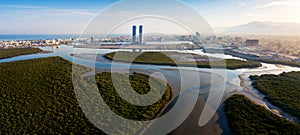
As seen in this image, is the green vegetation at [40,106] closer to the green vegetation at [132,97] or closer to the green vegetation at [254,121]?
the green vegetation at [132,97]

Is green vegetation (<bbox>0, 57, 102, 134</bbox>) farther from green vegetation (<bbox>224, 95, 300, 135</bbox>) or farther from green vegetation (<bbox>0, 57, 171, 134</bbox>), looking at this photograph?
green vegetation (<bbox>224, 95, 300, 135</bbox>)

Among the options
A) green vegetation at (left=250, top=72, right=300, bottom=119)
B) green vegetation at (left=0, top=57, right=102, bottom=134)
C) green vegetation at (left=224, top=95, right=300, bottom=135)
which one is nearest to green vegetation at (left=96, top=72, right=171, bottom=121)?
green vegetation at (left=0, top=57, right=102, bottom=134)

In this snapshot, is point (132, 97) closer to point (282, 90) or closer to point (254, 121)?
point (254, 121)

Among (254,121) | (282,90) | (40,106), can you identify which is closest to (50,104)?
(40,106)

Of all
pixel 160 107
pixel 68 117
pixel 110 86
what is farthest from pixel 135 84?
pixel 68 117

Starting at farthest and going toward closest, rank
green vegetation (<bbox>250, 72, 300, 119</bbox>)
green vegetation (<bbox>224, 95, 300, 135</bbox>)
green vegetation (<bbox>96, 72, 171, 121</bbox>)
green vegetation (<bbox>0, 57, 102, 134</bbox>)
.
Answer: green vegetation (<bbox>250, 72, 300, 119</bbox>) → green vegetation (<bbox>96, 72, 171, 121</bbox>) → green vegetation (<bbox>224, 95, 300, 135</bbox>) → green vegetation (<bbox>0, 57, 102, 134</bbox>)

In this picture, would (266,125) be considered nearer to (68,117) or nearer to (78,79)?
(68,117)

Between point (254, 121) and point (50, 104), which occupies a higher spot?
point (50, 104)
